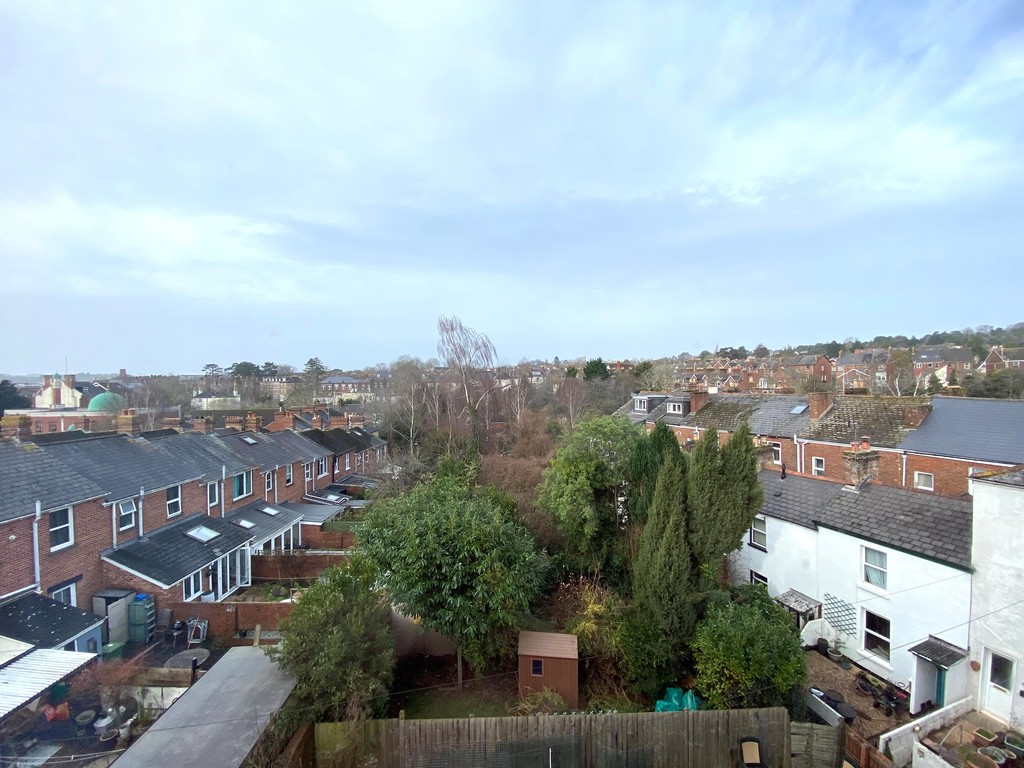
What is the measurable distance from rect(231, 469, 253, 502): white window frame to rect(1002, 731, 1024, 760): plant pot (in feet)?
84.0

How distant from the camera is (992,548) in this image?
10945 millimetres

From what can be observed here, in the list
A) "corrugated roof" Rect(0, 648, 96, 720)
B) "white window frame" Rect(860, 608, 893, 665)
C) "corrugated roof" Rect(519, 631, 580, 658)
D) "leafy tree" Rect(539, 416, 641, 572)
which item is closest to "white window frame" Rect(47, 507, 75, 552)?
"corrugated roof" Rect(0, 648, 96, 720)

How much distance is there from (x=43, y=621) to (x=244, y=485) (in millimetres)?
12027

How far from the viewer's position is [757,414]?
31047 mm

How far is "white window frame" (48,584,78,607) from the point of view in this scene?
43.1 ft

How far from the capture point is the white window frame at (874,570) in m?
13.2

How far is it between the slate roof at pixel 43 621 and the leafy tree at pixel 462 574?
7.00 metres

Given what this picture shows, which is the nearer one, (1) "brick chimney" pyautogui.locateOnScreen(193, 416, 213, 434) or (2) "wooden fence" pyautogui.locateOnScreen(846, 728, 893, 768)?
(2) "wooden fence" pyautogui.locateOnScreen(846, 728, 893, 768)

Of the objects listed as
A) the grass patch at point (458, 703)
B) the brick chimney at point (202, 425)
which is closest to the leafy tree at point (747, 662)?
the grass patch at point (458, 703)

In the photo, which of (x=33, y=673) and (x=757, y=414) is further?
(x=757, y=414)

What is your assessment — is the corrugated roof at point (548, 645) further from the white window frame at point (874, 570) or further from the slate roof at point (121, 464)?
the slate roof at point (121, 464)

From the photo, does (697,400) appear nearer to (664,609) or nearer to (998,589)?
(998,589)

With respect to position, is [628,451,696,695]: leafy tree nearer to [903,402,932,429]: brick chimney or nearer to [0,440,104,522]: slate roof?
[0,440,104,522]: slate roof

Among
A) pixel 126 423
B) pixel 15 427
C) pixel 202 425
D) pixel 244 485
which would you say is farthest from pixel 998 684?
pixel 202 425
